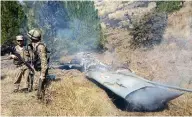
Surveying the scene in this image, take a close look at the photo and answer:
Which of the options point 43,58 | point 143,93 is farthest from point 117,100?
point 43,58

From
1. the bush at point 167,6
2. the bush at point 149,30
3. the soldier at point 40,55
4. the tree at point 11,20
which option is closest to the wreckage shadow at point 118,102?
the soldier at point 40,55

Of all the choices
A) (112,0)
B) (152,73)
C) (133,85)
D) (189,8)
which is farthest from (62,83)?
(112,0)

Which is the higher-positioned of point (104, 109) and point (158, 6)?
point (158, 6)

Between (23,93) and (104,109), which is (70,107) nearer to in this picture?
(104,109)

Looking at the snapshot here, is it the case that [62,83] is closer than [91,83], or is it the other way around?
[62,83]

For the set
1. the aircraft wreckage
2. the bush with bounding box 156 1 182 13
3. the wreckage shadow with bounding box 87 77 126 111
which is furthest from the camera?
the bush with bounding box 156 1 182 13

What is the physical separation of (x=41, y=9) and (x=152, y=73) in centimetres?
801

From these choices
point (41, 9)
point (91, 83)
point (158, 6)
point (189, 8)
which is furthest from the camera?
point (189, 8)

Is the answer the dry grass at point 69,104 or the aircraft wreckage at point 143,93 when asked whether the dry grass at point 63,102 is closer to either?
the dry grass at point 69,104

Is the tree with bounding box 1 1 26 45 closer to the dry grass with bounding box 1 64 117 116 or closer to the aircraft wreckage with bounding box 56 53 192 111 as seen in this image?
the dry grass with bounding box 1 64 117 116

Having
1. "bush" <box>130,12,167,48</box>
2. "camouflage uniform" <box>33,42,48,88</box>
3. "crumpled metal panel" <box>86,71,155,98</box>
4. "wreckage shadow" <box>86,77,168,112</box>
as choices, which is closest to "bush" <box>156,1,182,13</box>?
"bush" <box>130,12,167,48</box>

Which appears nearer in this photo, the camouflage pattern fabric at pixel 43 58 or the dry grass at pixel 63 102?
the dry grass at pixel 63 102

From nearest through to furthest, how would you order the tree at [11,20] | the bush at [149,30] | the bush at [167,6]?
the bush at [149,30] → the tree at [11,20] → the bush at [167,6]

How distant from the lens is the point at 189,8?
75.3ft
